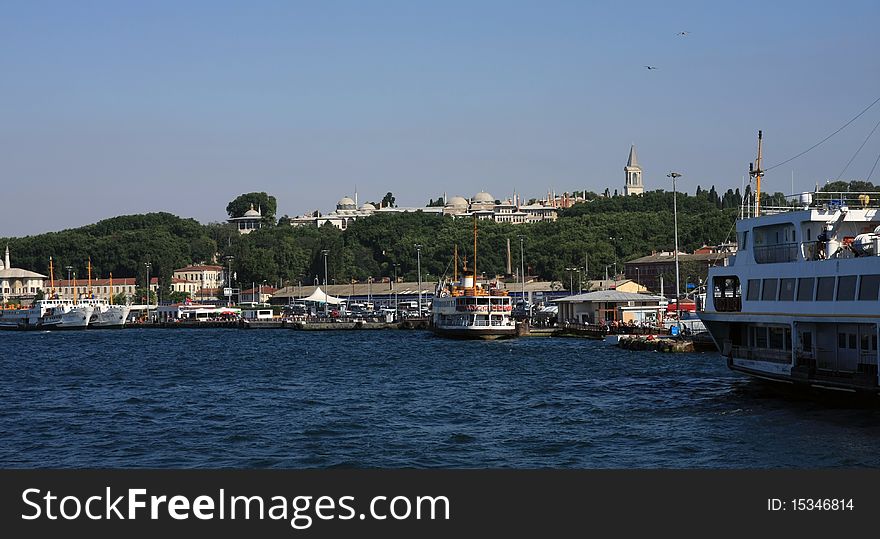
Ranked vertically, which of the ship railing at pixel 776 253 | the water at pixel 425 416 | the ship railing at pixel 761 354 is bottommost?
the water at pixel 425 416

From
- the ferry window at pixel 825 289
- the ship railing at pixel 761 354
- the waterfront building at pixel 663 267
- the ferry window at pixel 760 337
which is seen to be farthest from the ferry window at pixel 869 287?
the waterfront building at pixel 663 267

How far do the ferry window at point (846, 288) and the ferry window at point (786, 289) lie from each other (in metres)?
3.23

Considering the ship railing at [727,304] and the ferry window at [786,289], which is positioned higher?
the ferry window at [786,289]

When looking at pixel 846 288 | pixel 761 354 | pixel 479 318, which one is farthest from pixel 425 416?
pixel 479 318

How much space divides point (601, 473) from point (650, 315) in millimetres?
79018

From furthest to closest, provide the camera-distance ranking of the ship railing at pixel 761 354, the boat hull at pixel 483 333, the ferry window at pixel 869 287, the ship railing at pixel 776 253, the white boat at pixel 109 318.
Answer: the white boat at pixel 109 318, the boat hull at pixel 483 333, the ship railing at pixel 776 253, the ship railing at pixel 761 354, the ferry window at pixel 869 287

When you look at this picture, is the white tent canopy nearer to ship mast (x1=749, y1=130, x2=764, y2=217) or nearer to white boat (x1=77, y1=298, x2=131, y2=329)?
white boat (x1=77, y1=298, x2=131, y2=329)

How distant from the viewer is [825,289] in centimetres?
4203

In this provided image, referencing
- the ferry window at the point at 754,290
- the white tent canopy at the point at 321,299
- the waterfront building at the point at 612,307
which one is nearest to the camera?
the ferry window at the point at 754,290

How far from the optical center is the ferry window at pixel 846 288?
40281mm

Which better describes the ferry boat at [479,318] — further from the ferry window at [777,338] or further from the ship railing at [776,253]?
the ferry window at [777,338]

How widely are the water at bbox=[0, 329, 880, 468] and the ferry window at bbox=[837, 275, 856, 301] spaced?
385 centimetres

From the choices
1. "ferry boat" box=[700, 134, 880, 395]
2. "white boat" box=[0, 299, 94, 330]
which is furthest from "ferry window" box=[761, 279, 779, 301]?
"white boat" box=[0, 299, 94, 330]

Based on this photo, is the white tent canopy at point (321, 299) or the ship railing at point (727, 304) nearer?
A: the ship railing at point (727, 304)
